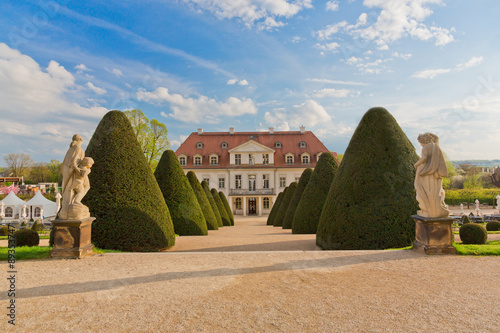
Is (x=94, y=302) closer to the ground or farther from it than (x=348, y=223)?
closer to the ground

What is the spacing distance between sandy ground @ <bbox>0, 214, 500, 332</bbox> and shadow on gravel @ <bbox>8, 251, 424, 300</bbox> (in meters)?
0.02

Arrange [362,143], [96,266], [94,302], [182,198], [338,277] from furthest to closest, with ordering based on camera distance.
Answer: [182,198]
[362,143]
[96,266]
[338,277]
[94,302]

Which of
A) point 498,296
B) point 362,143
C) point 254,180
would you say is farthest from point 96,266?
point 254,180

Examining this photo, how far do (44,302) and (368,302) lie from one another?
435cm

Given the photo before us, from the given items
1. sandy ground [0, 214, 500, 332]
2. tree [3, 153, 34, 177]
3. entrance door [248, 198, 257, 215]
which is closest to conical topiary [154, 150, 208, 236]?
sandy ground [0, 214, 500, 332]

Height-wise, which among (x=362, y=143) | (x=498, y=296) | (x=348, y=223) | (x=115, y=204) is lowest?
(x=498, y=296)

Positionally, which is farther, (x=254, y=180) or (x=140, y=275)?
(x=254, y=180)

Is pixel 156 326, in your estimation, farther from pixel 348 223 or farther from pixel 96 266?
pixel 348 223

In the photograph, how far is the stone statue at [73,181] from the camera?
6.42 meters

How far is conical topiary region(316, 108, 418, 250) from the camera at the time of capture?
775cm

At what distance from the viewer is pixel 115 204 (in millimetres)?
7758

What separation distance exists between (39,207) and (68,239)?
76.6ft

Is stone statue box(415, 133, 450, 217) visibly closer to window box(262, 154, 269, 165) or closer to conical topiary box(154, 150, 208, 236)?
conical topiary box(154, 150, 208, 236)

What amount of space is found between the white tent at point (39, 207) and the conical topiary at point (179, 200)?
60.2ft
